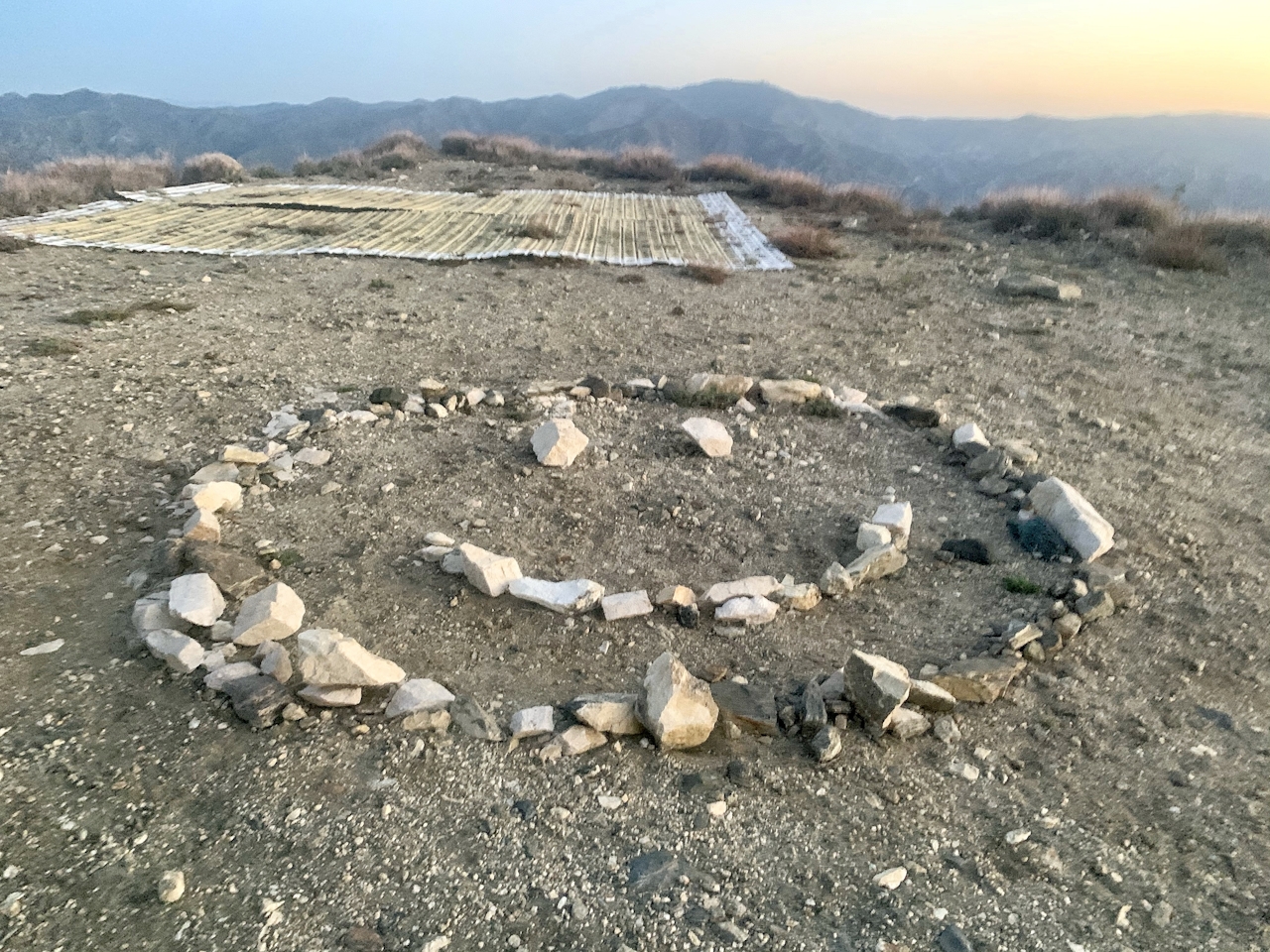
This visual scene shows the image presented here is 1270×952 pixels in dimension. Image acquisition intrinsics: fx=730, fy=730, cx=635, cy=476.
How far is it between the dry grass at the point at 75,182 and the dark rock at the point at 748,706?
14.1 m

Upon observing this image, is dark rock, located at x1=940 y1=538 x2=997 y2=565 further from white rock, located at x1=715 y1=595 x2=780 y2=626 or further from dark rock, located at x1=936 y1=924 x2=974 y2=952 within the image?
dark rock, located at x1=936 y1=924 x2=974 y2=952

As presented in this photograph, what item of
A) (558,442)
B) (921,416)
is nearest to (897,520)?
(921,416)

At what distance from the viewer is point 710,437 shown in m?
5.55

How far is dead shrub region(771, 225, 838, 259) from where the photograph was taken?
467 inches

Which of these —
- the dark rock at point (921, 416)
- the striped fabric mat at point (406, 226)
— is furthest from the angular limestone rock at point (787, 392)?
the striped fabric mat at point (406, 226)

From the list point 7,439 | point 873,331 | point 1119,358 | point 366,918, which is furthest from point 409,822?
point 1119,358

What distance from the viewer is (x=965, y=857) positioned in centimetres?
270

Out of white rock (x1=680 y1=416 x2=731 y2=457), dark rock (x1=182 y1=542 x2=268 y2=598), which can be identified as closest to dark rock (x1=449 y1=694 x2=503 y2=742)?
dark rock (x1=182 y1=542 x2=268 y2=598)

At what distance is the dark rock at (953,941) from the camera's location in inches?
92.5

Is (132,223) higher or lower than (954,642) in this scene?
higher

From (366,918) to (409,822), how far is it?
38 cm

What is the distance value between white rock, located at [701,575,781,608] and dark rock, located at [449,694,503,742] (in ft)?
4.48

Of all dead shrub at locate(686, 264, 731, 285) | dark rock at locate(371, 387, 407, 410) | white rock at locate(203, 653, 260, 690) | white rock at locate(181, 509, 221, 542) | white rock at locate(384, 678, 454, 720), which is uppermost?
dead shrub at locate(686, 264, 731, 285)

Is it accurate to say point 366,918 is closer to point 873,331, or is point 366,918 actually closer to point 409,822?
point 409,822
